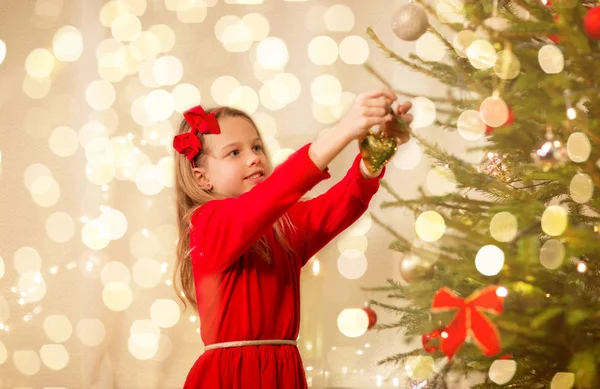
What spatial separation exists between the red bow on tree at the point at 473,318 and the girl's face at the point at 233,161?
1.56 feet

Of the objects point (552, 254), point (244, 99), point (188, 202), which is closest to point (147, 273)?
point (244, 99)

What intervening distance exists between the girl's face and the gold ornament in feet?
1.10

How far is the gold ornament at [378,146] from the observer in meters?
1.10

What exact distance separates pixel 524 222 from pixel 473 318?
163 mm

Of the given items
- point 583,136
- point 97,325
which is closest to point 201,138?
point 583,136

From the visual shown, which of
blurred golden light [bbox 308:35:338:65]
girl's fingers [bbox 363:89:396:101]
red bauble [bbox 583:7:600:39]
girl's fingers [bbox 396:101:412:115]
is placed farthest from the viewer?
blurred golden light [bbox 308:35:338:65]

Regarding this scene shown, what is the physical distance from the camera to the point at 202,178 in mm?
1456

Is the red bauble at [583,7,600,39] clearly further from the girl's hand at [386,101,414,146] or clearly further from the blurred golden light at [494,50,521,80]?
the girl's hand at [386,101,414,146]

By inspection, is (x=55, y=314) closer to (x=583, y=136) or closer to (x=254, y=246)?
(x=254, y=246)

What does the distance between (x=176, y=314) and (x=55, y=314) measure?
0.37 m

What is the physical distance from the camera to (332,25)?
2066 millimetres

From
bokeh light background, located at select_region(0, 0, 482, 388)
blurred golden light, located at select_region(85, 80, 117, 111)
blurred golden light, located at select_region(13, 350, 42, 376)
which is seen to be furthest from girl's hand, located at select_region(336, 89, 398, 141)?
blurred golden light, located at select_region(13, 350, 42, 376)

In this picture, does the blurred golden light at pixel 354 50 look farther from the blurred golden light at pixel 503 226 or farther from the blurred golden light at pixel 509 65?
the blurred golden light at pixel 503 226

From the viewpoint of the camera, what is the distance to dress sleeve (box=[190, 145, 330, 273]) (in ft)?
3.64
